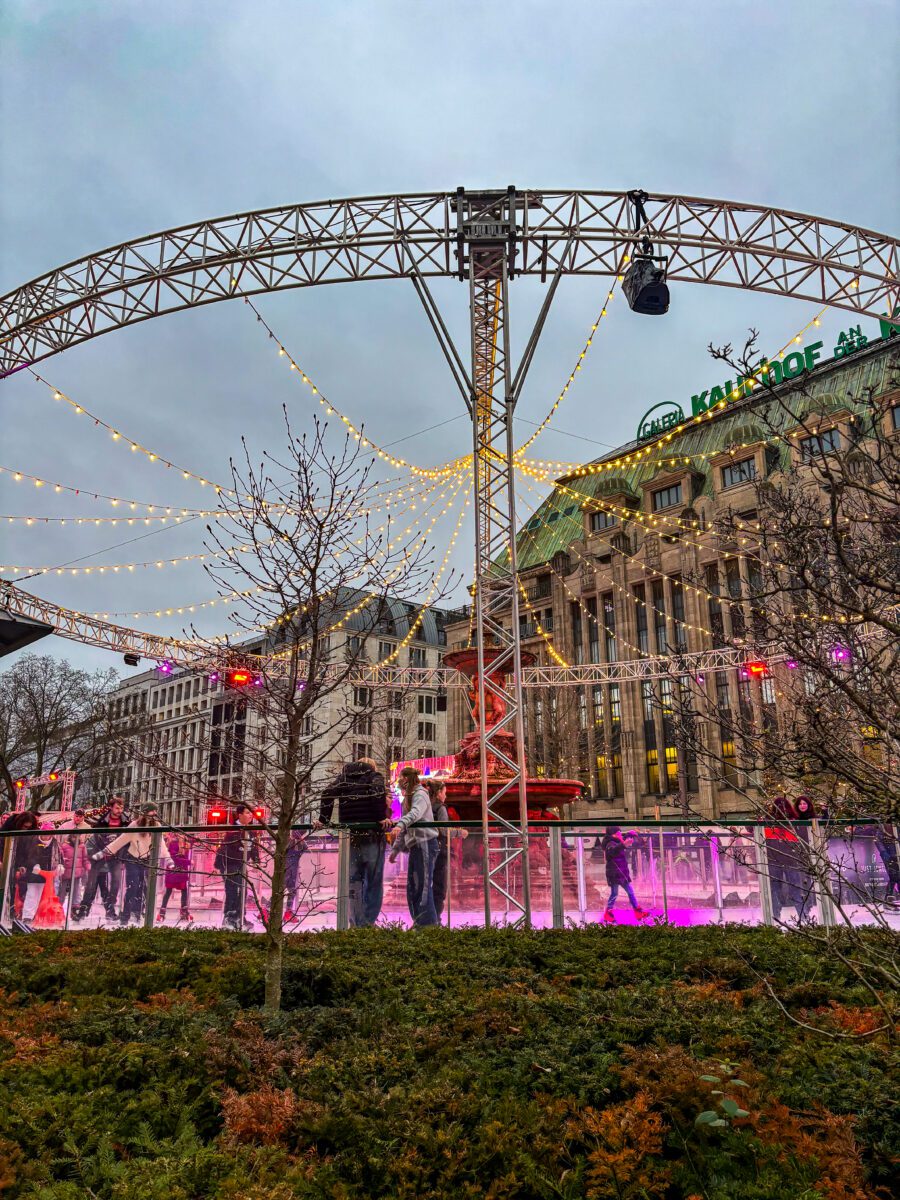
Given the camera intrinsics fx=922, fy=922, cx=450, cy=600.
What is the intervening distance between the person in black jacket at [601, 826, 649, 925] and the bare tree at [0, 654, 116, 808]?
2781 centimetres

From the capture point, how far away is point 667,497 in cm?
5719

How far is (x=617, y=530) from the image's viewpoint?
57219mm

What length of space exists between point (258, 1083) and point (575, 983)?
285cm

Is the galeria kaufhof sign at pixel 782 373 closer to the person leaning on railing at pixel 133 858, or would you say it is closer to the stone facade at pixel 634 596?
the stone facade at pixel 634 596

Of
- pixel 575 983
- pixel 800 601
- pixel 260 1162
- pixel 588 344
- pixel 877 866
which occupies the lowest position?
pixel 260 1162

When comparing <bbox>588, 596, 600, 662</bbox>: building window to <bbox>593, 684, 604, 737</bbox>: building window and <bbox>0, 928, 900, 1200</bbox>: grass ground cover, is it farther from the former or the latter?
<bbox>0, 928, 900, 1200</bbox>: grass ground cover

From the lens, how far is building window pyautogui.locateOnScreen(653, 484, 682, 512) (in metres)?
56.4

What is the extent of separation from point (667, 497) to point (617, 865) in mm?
48443

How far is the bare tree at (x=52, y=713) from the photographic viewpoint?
37156 mm

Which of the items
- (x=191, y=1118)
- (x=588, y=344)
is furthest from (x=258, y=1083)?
(x=588, y=344)

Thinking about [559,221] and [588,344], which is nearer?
[559,221]

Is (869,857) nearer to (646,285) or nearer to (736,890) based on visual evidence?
(736,890)

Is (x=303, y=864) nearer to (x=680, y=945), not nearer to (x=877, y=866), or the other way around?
(x=680, y=945)

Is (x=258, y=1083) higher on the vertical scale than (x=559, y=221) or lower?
lower
